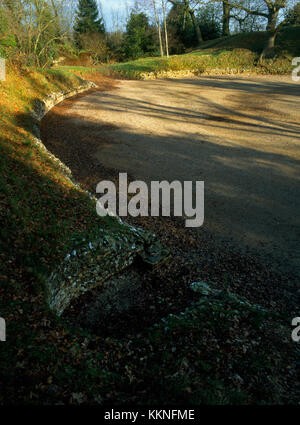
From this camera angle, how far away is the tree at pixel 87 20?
146 feet

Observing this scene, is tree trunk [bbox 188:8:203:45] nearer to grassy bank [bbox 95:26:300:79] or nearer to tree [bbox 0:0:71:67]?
grassy bank [bbox 95:26:300:79]

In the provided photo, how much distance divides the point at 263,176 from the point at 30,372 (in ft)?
38.4

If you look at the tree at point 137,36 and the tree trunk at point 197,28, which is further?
the tree trunk at point 197,28

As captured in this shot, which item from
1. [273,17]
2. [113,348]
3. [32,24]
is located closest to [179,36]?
[273,17]

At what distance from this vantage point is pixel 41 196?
25.9 ft

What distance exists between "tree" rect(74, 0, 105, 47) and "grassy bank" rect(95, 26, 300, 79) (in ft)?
54.2

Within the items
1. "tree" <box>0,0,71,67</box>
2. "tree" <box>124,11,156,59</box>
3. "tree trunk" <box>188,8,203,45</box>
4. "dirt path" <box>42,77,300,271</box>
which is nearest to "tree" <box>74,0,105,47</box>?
"tree" <box>124,11,156,59</box>

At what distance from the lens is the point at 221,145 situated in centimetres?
1546

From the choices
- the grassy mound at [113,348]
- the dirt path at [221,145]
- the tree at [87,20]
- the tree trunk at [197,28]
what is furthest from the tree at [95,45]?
the grassy mound at [113,348]

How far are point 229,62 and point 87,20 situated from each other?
26545 millimetres

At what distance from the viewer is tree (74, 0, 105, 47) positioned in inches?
1752

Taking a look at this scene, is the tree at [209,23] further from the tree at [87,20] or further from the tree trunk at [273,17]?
the tree at [87,20]

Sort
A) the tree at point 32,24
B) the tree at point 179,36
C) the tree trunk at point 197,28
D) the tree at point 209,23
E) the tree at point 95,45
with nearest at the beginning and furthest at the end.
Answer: the tree at point 32,24, the tree at point 95,45, the tree trunk at point 197,28, the tree at point 209,23, the tree at point 179,36
